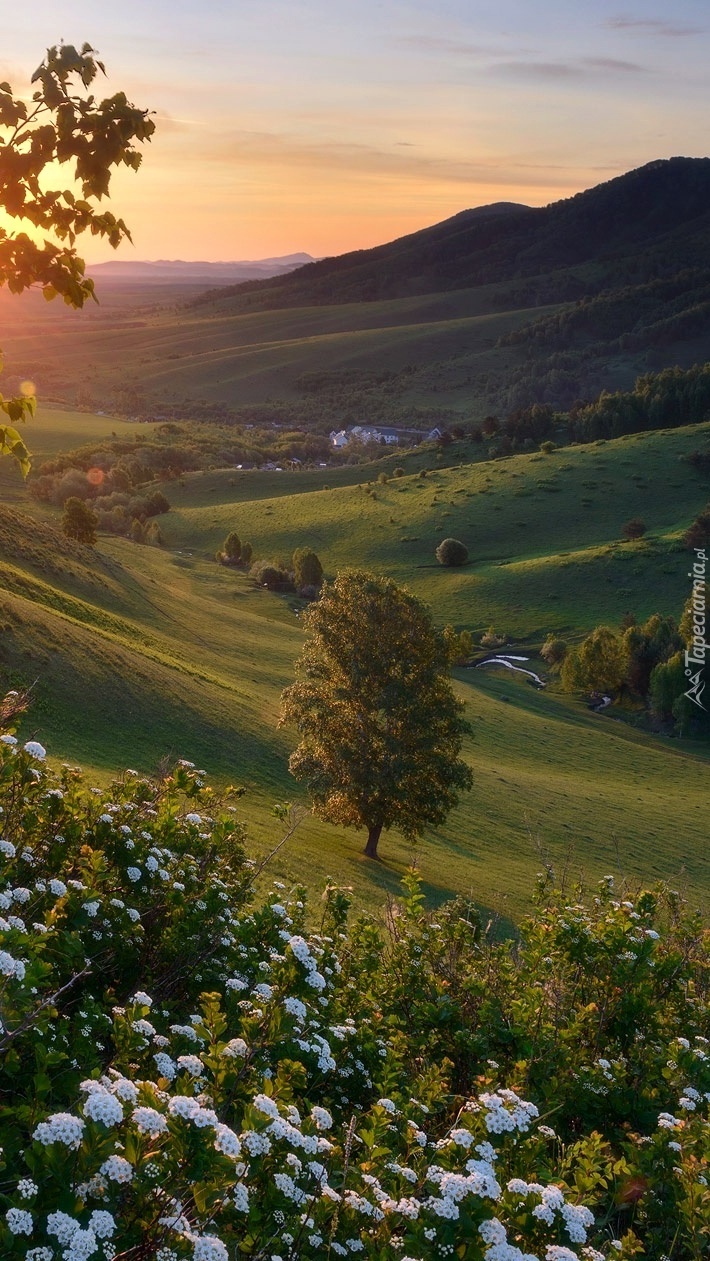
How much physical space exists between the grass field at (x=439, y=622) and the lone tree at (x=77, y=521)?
11.5ft

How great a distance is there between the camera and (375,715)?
1458 inches

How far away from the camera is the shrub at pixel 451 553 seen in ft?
344

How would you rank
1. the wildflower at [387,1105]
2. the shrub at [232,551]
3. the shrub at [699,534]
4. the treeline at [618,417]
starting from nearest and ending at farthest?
1. the wildflower at [387,1105]
2. the shrub at [699,534]
3. the shrub at [232,551]
4. the treeline at [618,417]

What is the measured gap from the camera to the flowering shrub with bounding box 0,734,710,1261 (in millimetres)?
4656

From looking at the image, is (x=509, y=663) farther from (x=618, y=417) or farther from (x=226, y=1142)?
(x=226, y=1142)

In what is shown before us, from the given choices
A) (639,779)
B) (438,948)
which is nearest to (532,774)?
(639,779)

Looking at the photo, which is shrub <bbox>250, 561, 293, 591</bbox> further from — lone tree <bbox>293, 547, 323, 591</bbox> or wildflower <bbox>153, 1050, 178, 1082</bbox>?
wildflower <bbox>153, 1050, 178, 1082</bbox>

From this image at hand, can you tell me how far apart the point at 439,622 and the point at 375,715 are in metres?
53.2

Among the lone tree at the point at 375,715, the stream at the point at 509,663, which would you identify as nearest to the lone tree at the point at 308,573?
the stream at the point at 509,663

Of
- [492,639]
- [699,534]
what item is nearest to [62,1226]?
[492,639]

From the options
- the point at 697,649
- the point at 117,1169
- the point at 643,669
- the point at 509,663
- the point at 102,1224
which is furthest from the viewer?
the point at 509,663

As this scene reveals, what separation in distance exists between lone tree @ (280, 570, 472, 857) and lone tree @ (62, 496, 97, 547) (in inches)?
1468

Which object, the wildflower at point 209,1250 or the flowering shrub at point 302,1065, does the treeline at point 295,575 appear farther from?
the wildflower at point 209,1250

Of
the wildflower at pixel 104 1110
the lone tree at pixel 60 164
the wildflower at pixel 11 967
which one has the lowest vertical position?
the wildflower at pixel 104 1110
